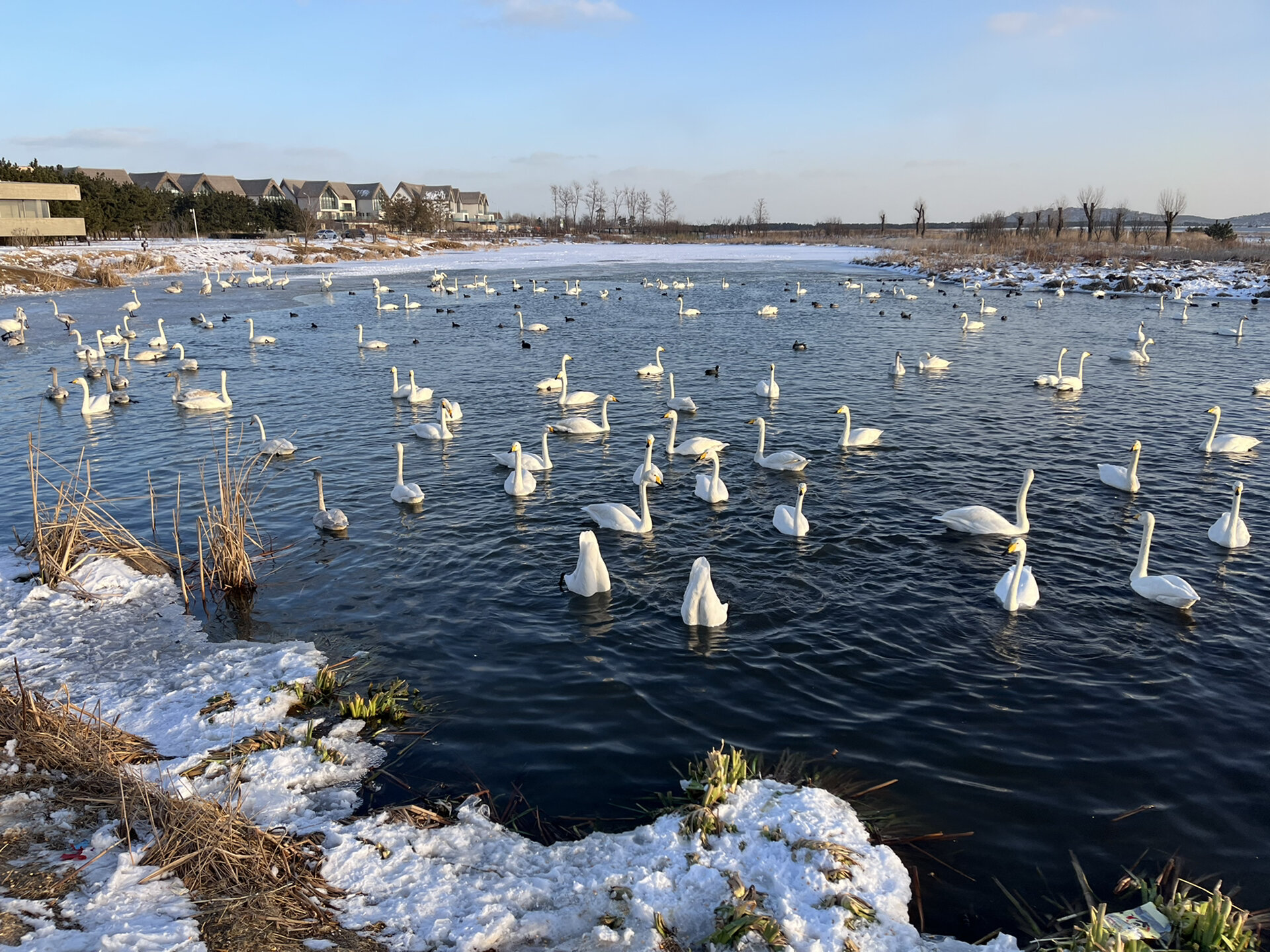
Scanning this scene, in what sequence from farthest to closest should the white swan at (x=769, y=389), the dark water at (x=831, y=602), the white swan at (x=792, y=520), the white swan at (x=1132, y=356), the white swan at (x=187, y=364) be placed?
the white swan at (x=1132, y=356)
the white swan at (x=187, y=364)
the white swan at (x=769, y=389)
the white swan at (x=792, y=520)
the dark water at (x=831, y=602)

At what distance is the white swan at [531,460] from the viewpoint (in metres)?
13.9

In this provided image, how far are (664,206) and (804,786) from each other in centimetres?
18810

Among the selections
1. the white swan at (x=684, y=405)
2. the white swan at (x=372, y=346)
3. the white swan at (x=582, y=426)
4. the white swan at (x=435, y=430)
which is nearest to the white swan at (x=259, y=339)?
the white swan at (x=372, y=346)

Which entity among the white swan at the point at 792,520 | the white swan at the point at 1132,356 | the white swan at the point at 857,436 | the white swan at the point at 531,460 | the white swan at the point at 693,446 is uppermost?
the white swan at the point at 1132,356

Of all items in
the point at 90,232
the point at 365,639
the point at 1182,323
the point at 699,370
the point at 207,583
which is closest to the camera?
the point at 365,639

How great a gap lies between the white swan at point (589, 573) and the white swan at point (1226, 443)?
1238 centimetres

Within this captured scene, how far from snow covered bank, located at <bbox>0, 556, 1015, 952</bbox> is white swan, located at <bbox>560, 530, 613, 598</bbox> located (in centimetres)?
326

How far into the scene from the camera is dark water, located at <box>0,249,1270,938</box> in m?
A: 6.36

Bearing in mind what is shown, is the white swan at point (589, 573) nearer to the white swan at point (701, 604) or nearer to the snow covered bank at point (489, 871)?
the white swan at point (701, 604)

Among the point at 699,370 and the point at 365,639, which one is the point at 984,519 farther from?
the point at 699,370

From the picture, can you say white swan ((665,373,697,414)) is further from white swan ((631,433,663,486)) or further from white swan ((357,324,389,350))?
white swan ((357,324,389,350))

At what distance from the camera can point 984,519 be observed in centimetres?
1095

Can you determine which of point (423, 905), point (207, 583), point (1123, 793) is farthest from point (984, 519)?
point (207, 583)

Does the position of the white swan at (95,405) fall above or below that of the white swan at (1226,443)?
below
